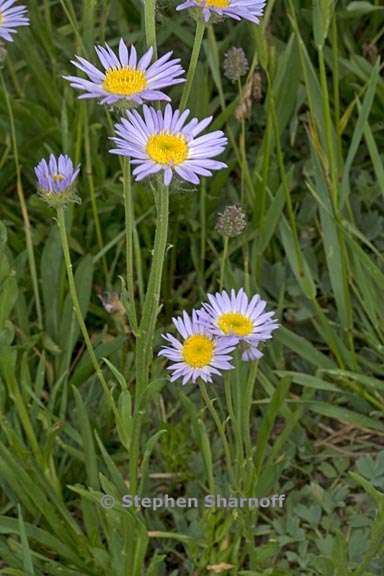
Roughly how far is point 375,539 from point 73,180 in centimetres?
61

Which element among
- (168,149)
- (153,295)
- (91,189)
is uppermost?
(91,189)

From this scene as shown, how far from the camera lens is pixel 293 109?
1.98 meters

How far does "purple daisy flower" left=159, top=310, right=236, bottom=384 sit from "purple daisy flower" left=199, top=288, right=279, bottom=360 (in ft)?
0.06

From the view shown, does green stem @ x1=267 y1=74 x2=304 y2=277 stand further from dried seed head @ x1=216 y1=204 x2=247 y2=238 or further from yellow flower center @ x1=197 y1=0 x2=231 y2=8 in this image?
yellow flower center @ x1=197 y1=0 x2=231 y2=8

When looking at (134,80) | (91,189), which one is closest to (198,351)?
(134,80)

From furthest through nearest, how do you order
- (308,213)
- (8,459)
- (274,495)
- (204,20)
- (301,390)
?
(308,213)
(301,390)
(274,495)
(8,459)
(204,20)

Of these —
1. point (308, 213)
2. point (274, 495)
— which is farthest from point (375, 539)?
point (308, 213)

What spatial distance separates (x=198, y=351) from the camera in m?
1.29

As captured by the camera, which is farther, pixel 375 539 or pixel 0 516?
pixel 0 516

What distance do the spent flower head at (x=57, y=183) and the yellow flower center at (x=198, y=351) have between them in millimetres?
257

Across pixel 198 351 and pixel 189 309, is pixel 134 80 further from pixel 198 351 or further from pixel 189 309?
pixel 189 309

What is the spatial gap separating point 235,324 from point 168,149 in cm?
33

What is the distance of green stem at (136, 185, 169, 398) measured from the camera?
1.08m

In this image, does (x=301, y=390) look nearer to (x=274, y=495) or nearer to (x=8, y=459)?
(x=274, y=495)
